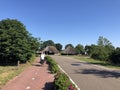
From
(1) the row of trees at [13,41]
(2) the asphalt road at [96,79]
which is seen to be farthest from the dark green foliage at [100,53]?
(2) the asphalt road at [96,79]

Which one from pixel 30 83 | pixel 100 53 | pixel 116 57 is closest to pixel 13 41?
pixel 30 83

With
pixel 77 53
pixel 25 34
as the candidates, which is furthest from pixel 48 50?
pixel 25 34

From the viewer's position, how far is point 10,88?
11750mm

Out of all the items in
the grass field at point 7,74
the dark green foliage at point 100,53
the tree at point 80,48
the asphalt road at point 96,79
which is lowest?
the asphalt road at point 96,79

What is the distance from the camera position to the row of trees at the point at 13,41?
92.9ft

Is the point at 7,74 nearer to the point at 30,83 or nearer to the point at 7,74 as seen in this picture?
the point at 7,74

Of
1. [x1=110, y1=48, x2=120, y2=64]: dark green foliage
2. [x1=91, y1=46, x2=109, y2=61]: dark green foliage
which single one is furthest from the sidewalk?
[x1=91, y1=46, x2=109, y2=61]: dark green foliage

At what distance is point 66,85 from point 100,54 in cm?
5412

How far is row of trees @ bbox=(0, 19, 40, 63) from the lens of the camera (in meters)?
28.3

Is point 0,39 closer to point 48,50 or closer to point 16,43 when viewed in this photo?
point 16,43

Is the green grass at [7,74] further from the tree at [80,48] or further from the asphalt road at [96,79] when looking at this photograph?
the tree at [80,48]

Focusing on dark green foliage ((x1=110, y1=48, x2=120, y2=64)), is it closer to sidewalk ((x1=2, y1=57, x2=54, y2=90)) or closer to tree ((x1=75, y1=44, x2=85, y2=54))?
sidewalk ((x1=2, y1=57, x2=54, y2=90))

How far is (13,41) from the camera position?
28.5 metres

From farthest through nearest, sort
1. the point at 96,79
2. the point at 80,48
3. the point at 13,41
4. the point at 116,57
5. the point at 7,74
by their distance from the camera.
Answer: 1. the point at 80,48
2. the point at 116,57
3. the point at 13,41
4. the point at 7,74
5. the point at 96,79
